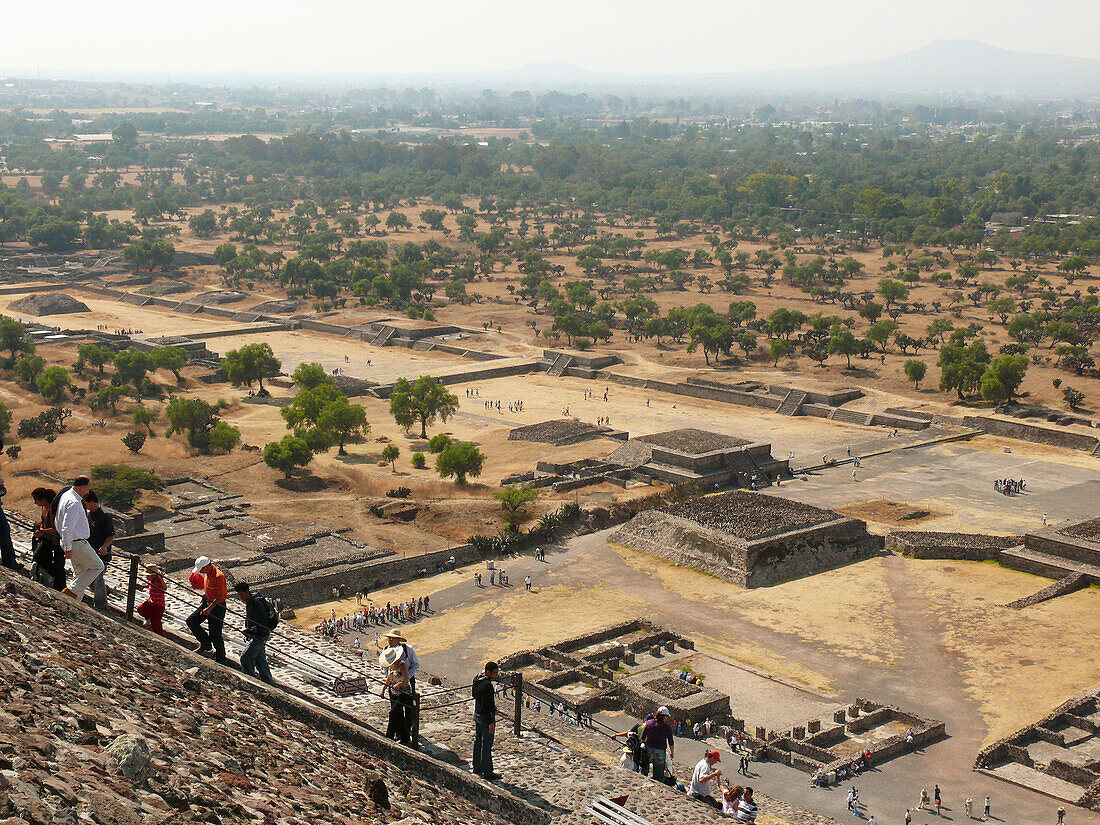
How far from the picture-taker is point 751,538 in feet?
136

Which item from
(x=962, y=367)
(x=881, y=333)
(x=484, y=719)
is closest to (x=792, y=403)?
(x=962, y=367)

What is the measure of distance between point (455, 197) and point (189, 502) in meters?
125

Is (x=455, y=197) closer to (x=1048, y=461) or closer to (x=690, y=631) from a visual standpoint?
(x=1048, y=461)

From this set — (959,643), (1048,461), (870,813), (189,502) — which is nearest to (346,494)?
(189,502)

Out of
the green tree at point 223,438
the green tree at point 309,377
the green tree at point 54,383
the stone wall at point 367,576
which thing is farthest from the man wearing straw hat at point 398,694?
the green tree at point 54,383

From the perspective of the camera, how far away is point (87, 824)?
29.6 ft

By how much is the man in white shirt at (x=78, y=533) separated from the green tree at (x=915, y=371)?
206 feet

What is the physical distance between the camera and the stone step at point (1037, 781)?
26516 millimetres

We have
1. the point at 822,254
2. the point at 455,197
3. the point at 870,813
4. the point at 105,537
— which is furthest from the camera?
the point at 455,197

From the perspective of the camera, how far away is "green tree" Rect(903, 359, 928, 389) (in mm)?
71875

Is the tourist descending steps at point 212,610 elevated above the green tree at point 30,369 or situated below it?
above

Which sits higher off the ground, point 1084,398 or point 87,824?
point 87,824

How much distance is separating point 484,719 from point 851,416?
53.7 m

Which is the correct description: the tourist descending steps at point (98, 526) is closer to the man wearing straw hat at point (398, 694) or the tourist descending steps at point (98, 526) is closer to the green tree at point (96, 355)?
the man wearing straw hat at point (398, 694)
